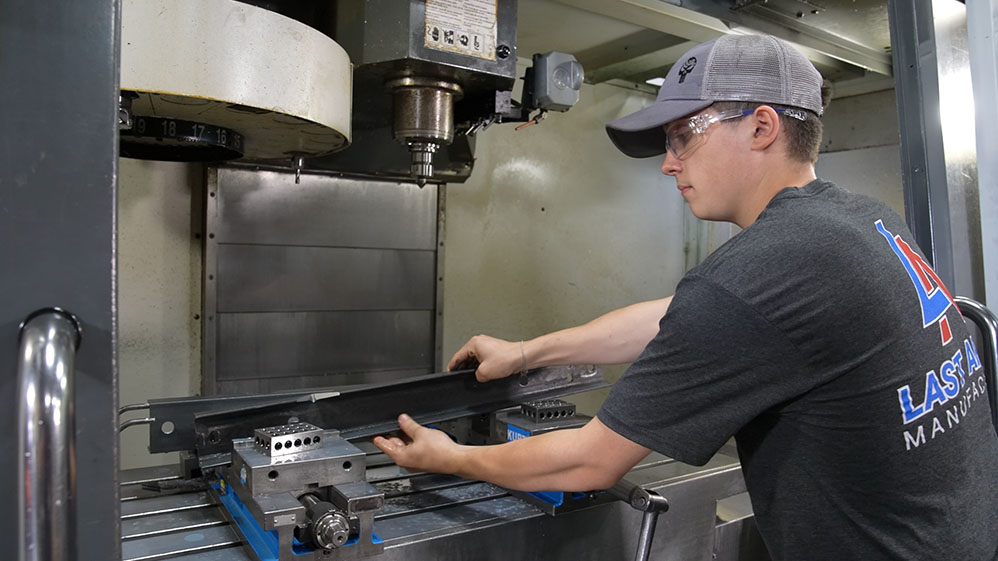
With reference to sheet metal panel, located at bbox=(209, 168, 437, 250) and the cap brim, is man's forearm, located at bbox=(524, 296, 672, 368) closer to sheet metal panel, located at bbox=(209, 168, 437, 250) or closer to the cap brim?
the cap brim

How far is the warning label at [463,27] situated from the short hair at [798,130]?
1.33ft

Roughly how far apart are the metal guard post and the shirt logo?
2.48 ft

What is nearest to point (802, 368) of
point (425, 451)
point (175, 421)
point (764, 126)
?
point (764, 126)

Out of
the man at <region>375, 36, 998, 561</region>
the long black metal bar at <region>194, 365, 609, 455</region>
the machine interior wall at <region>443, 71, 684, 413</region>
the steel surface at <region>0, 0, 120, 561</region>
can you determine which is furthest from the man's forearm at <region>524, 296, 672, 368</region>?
the machine interior wall at <region>443, 71, 684, 413</region>

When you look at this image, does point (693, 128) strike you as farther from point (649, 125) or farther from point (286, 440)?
point (286, 440)

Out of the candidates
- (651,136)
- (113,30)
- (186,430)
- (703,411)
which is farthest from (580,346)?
(113,30)

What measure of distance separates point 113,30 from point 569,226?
82.0 inches

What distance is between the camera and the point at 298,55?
844 millimetres

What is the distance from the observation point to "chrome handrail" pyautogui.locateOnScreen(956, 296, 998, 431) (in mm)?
1137

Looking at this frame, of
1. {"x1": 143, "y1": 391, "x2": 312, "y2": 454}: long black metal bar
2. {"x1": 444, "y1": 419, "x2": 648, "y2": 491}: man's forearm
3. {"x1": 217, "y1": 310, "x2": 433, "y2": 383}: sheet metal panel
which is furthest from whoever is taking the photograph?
{"x1": 217, "y1": 310, "x2": 433, "y2": 383}: sheet metal panel

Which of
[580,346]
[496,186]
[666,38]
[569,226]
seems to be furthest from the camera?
[569,226]

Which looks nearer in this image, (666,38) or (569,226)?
(666,38)

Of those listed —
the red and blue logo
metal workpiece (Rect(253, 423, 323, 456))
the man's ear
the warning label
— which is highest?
the warning label

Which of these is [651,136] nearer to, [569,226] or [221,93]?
[221,93]
